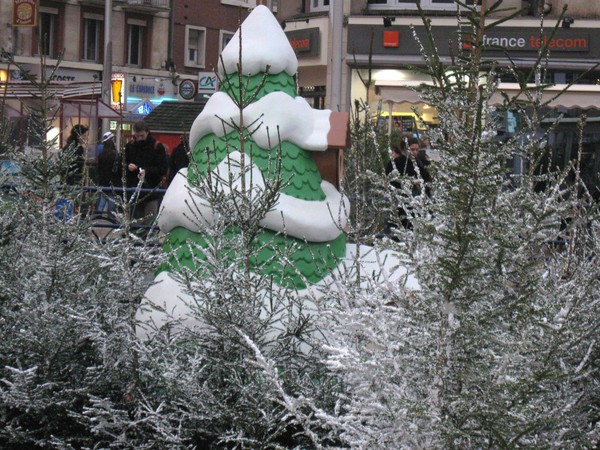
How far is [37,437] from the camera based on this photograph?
3.50 m

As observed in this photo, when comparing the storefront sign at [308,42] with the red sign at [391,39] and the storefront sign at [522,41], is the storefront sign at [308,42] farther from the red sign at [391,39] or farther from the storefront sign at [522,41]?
the red sign at [391,39]

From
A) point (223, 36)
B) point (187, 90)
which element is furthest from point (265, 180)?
point (223, 36)

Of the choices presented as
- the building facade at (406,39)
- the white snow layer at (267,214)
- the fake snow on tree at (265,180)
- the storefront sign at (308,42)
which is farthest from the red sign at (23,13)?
the white snow layer at (267,214)

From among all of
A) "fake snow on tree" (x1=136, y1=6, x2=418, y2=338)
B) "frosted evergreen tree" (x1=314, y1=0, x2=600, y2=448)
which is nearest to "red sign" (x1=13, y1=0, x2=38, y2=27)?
"fake snow on tree" (x1=136, y1=6, x2=418, y2=338)

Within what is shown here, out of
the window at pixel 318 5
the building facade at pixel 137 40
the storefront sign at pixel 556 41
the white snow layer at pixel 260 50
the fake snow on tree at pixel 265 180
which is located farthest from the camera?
the building facade at pixel 137 40

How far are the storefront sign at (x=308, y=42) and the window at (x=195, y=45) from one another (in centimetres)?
1737

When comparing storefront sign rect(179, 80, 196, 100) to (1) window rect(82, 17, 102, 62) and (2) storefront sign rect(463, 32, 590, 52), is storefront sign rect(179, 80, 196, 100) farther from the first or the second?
(2) storefront sign rect(463, 32, 590, 52)

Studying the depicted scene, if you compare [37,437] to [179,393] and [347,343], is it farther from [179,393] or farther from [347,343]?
[347,343]

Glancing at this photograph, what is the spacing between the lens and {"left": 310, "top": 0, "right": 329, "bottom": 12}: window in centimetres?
2259

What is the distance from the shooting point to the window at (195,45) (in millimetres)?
38344

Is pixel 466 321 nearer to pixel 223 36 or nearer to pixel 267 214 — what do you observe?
pixel 267 214

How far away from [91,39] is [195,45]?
184 inches

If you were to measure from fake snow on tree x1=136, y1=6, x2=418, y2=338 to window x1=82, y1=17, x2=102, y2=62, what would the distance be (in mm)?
31847

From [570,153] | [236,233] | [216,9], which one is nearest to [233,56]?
[236,233]
